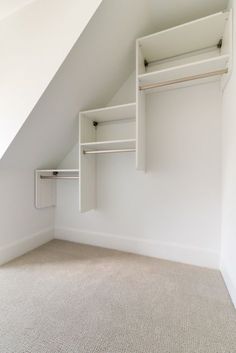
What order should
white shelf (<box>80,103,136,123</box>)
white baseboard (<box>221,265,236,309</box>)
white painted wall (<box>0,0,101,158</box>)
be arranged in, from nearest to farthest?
white baseboard (<box>221,265,236,309</box>) < white painted wall (<box>0,0,101,158</box>) < white shelf (<box>80,103,136,123</box>)

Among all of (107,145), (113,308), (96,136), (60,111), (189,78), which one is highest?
(189,78)

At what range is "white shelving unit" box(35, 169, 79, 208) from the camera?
2326 millimetres

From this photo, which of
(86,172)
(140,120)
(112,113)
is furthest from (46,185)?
(140,120)

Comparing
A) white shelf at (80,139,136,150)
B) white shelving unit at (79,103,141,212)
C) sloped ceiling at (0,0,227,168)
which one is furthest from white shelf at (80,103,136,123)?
white shelf at (80,139,136,150)

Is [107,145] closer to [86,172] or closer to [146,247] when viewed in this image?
[86,172]

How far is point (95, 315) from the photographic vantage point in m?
1.22

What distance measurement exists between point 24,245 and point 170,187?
1.78 meters

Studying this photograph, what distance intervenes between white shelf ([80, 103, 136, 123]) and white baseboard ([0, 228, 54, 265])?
5.20 ft

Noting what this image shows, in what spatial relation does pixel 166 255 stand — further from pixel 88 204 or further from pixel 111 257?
pixel 88 204

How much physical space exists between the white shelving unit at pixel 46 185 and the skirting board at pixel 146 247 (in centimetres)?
45

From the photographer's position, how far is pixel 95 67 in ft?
5.80

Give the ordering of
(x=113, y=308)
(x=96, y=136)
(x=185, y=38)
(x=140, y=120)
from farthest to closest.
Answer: (x=96, y=136)
(x=140, y=120)
(x=185, y=38)
(x=113, y=308)

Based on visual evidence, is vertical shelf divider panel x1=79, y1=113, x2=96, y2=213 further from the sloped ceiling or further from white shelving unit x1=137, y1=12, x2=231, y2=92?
white shelving unit x1=137, y1=12, x2=231, y2=92

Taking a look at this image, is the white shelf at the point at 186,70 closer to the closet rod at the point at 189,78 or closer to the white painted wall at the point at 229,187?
the closet rod at the point at 189,78
